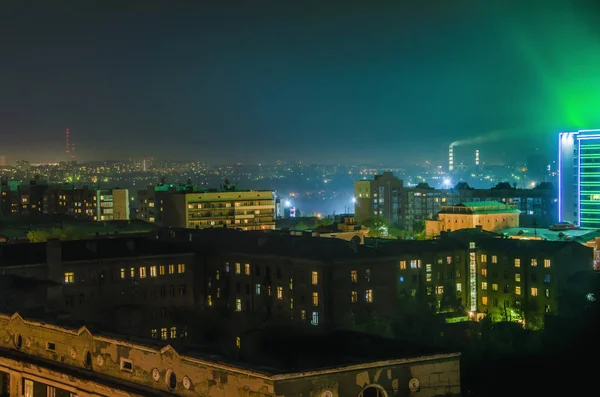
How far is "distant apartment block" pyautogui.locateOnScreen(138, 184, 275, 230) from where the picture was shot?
97125mm

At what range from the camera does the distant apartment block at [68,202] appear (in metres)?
115

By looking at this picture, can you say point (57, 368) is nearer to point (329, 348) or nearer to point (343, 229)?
point (329, 348)

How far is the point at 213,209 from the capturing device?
9938 centimetres

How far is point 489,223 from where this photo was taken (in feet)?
257

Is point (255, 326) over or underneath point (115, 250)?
underneath

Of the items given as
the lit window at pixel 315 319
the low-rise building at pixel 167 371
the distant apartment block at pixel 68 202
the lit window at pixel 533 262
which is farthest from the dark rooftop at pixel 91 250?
the distant apartment block at pixel 68 202

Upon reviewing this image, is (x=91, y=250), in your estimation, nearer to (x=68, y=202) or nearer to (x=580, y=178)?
(x=580, y=178)

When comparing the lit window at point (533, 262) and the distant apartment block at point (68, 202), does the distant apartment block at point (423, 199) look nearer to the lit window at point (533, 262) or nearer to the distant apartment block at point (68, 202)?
the distant apartment block at point (68, 202)

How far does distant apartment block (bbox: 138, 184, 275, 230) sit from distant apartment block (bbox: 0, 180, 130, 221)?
11.3 meters

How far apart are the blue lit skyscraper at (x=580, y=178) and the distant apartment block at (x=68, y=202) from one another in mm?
55335

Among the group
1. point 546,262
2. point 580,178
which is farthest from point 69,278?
point 580,178

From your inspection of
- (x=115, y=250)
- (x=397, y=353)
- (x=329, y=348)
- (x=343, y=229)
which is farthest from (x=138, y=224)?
(x=397, y=353)

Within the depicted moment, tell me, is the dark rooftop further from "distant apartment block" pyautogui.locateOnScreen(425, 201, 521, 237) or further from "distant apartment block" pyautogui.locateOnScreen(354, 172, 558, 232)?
"distant apartment block" pyautogui.locateOnScreen(354, 172, 558, 232)

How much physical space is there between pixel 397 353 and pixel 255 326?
2015 cm
